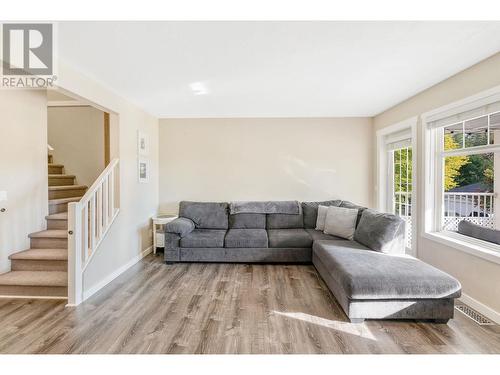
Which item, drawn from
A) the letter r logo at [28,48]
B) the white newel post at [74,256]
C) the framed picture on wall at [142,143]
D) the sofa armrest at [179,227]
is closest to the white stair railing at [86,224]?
the white newel post at [74,256]

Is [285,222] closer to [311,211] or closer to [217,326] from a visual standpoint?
[311,211]

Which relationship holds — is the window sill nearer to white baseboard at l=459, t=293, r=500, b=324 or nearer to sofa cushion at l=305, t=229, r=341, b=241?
white baseboard at l=459, t=293, r=500, b=324

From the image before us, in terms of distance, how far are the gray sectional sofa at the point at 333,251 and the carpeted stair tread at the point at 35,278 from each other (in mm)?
1307

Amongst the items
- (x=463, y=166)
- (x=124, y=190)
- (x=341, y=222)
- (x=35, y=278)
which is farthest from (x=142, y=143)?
(x=463, y=166)

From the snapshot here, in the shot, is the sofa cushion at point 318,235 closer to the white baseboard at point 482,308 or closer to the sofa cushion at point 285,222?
the sofa cushion at point 285,222

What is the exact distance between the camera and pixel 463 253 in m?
2.58

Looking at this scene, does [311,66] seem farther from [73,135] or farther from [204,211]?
[73,135]

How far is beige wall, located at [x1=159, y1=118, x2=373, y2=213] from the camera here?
465 centimetres

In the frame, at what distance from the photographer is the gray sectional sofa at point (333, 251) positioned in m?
2.10

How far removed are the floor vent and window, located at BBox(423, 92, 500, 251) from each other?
0.63 m

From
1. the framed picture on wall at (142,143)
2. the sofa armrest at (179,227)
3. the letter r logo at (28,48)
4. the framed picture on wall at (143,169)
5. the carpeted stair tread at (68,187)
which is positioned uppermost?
the letter r logo at (28,48)

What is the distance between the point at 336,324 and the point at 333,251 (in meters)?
0.88

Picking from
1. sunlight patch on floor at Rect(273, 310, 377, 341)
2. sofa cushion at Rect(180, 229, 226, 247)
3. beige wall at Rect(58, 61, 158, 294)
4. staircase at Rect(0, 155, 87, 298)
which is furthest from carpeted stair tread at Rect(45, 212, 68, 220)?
sunlight patch on floor at Rect(273, 310, 377, 341)

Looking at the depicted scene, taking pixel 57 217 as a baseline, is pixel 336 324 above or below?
below
